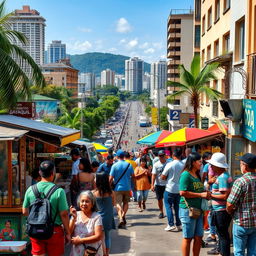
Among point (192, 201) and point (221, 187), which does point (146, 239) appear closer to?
point (192, 201)

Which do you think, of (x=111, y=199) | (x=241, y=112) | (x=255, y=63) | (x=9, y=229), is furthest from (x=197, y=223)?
(x=255, y=63)

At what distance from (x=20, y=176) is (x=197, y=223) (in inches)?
146

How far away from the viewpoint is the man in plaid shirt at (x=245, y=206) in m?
5.87

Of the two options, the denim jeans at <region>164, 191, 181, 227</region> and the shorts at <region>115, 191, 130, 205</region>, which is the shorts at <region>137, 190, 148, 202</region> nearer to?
the shorts at <region>115, 191, 130, 205</region>

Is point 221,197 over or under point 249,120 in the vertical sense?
under

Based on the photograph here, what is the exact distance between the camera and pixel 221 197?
6.86 m

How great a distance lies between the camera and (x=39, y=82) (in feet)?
46.4

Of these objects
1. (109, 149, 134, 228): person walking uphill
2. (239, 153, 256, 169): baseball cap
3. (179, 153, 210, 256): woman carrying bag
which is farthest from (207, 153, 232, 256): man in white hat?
(109, 149, 134, 228): person walking uphill

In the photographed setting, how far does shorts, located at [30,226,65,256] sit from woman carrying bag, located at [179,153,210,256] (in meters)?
A: 2.00

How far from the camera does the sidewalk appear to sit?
26.8 ft

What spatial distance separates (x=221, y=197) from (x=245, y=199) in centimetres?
93

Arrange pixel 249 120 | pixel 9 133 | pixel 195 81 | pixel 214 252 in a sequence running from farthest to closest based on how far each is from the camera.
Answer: pixel 195 81 < pixel 249 120 < pixel 9 133 < pixel 214 252

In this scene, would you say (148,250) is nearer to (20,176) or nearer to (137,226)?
(137,226)

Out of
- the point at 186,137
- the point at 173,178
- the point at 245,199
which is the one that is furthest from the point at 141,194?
the point at 245,199
